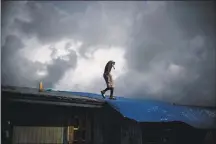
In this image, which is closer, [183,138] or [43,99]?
[43,99]

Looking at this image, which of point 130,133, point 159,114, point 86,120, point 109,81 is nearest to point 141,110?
point 159,114

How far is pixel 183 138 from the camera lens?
8828 millimetres

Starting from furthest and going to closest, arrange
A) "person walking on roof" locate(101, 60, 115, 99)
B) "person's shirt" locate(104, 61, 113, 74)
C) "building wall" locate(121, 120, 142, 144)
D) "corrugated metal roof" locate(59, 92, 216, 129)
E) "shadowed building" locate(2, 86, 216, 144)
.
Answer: "person's shirt" locate(104, 61, 113, 74)
"person walking on roof" locate(101, 60, 115, 99)
"building wall" locate(121, 120, 142, 144)
"corrugated metal roof" locate(59, 92, 216, 129)
"shadowed building" locate(2, 86, 216, 144)

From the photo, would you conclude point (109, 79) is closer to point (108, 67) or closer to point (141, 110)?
point (108, 67)

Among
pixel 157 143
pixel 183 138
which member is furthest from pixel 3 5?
pixel 183 138

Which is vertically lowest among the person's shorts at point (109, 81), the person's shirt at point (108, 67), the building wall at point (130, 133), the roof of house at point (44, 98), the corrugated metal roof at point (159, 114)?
the building wall at point (130, 133)

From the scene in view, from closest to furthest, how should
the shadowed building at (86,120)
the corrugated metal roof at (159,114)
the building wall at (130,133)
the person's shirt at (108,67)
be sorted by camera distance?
the shadowed building at (86,120) < the corrugated metal roof at (159,114) < the building wall at (130,133) < the person's shirt at (108,67)

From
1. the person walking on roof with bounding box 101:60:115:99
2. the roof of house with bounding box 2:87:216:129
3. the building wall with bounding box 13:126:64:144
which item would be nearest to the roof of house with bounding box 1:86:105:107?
the roof of house with bounding box 2:87:216:129

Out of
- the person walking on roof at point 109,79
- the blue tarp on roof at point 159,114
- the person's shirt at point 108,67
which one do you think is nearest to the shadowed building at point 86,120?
the blue tarp on roof at point 159,114

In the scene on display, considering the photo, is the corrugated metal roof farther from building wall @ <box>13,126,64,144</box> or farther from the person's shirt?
building wall @ <box>13,126,64,144</box>

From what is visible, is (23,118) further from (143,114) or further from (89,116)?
(143,114)

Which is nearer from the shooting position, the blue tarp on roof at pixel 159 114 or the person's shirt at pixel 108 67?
the blue tarp on roof at pixel 159 114

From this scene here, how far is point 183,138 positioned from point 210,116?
1.21 meters

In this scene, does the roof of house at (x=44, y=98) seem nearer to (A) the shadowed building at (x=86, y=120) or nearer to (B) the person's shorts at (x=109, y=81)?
(A) the shadowed building at (x=86, y=120)
